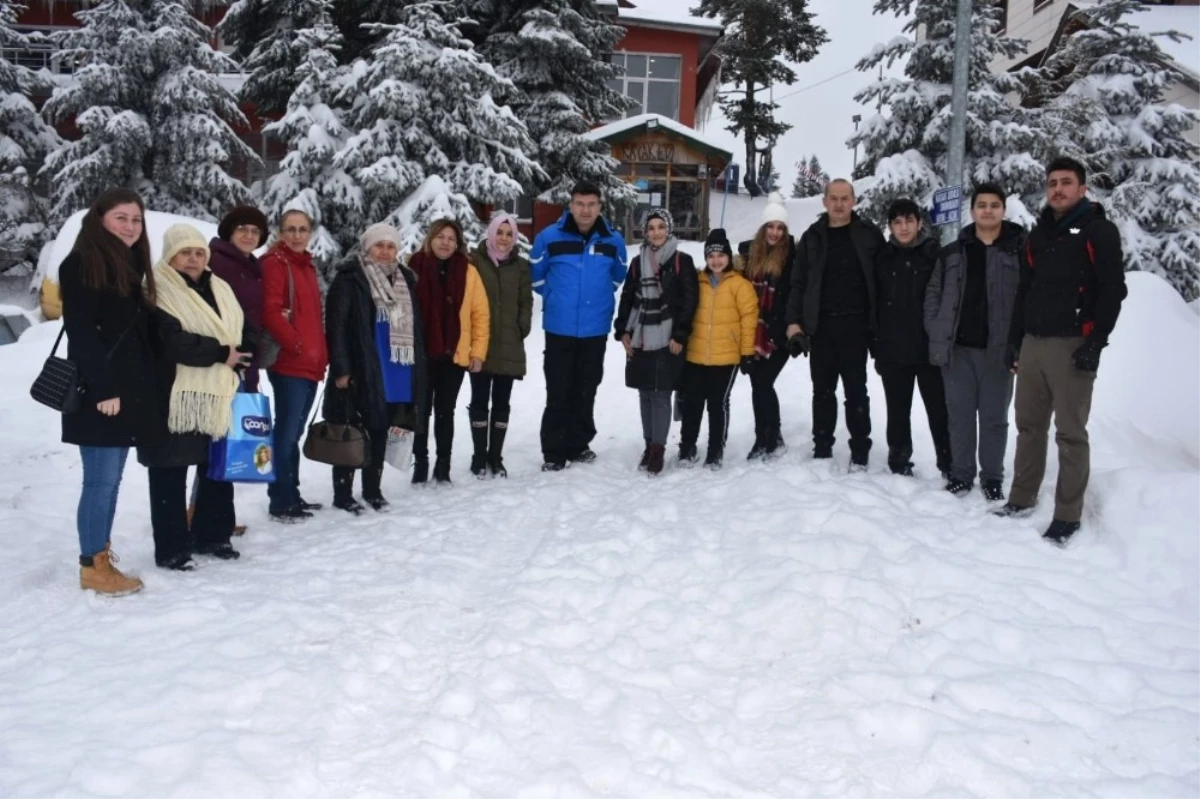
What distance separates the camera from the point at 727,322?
7195 millimetres

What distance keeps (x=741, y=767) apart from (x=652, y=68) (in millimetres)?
28305

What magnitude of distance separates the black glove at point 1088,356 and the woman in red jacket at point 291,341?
468 cm

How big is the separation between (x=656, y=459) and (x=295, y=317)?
3092mm

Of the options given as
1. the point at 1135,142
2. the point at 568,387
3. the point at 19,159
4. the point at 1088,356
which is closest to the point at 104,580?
the point at 568,387

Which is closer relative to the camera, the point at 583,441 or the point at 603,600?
the point at 603,600

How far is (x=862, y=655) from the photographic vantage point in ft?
12.7

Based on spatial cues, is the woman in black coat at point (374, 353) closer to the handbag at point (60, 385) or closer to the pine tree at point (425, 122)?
the handbag at point (60, 385)

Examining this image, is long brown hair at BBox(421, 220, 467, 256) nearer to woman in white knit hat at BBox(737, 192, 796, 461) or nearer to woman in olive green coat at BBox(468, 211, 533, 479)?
woman in olive green coat at BBox(468, 211, 533, 479)

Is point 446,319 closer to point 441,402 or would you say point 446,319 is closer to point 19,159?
point 441,402

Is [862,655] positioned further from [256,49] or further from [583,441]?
[256,49]

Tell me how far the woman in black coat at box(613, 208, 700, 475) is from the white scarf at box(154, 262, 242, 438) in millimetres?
3326

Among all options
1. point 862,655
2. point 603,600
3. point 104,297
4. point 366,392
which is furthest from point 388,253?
point 862,655

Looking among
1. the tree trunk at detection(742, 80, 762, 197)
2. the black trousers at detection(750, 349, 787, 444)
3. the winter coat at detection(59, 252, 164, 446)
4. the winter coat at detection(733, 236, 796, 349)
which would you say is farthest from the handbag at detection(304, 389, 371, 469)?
the tree trunk at detection(742, 80, 762, 197)

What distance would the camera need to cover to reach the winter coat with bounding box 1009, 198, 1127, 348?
4996 millimetres
